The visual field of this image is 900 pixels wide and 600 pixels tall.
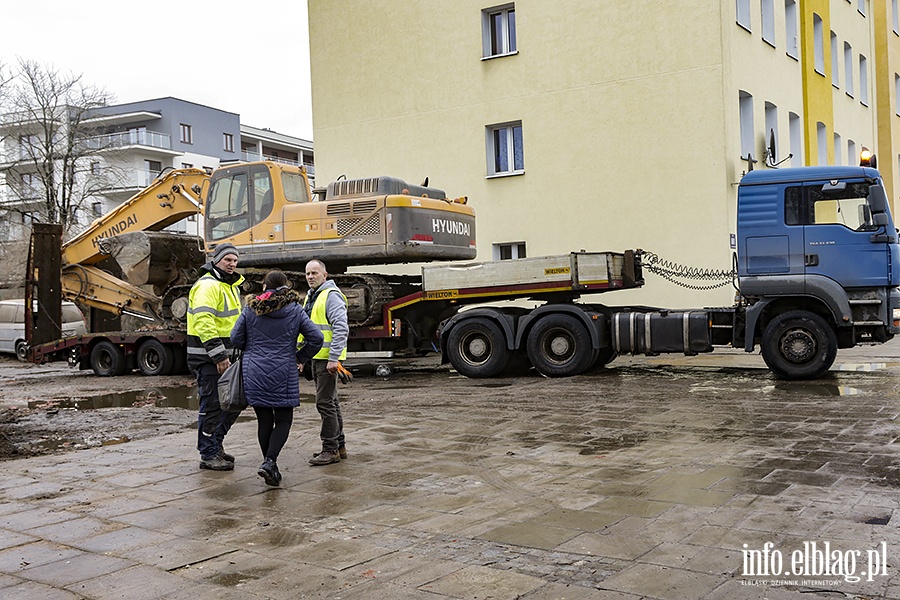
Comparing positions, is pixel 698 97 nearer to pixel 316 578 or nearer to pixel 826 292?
pixel 826 292

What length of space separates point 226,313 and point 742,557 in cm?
476

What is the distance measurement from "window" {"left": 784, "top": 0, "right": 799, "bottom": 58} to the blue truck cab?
12.1 meters

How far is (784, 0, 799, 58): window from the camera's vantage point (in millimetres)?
23828

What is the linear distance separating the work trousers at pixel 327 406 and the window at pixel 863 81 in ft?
94.1

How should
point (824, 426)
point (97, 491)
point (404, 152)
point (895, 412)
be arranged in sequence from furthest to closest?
1. point (404, 152)
2. point (895, 412)
3. point (824, 426)
4. point (97, 491)

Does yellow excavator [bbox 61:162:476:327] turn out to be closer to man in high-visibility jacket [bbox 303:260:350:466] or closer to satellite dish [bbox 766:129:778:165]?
man in high-visibility jacket [bbox 303:260:350:466]

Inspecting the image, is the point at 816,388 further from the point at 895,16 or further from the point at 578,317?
the point at 895,16

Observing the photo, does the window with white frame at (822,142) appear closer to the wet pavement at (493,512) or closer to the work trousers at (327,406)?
the wet pavement at (493,512)

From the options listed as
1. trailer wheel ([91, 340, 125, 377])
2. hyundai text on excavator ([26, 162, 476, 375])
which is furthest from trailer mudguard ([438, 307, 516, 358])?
trailer wheel ([91, 340, 125, 377])

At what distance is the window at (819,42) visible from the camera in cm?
2672

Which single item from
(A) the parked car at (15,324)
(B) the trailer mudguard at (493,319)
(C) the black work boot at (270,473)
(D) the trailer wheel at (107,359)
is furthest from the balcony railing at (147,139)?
(C) the black work boot at (270,473)

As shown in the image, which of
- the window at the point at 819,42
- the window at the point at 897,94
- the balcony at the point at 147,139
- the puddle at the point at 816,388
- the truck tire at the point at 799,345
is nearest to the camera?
the puddle at the point at 816,388

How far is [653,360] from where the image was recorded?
18.0 meters

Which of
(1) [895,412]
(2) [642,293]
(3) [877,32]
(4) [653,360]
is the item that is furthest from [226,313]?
(3) [877,32]
